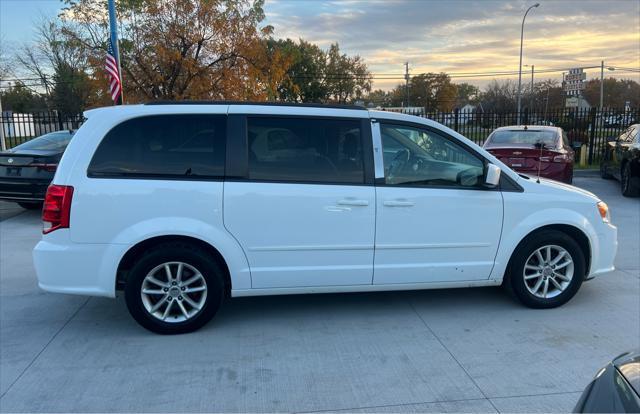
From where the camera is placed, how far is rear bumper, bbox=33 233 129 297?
3.91 m

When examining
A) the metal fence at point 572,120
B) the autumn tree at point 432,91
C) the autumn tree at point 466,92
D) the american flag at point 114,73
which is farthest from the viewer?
the autumn tree at point 466,92

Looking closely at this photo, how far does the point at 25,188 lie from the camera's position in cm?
845

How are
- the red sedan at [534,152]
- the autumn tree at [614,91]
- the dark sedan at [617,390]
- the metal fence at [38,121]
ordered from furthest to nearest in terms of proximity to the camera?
the autumn tree at [614,91] → the metal fence at [38,121] → the red sedan at [534,152] → the dark sedan at [617,390]

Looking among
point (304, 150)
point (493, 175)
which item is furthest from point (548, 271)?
point (304, 150)

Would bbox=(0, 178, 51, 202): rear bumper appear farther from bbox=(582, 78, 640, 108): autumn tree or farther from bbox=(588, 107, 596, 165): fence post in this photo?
bbox=(582, 78, 640, 108): autumn tree

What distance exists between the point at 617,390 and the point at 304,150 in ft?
9.31

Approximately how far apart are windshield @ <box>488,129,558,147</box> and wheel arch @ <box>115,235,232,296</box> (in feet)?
25.4

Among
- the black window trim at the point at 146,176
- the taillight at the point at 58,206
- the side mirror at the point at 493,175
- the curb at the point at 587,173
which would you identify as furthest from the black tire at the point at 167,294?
the curb at the point at 587,173

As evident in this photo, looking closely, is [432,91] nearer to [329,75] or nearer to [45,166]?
[329,75]

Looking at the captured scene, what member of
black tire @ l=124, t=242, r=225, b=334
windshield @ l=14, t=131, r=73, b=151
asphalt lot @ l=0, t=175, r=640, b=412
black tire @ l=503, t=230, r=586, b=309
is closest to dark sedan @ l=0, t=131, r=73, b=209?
windshield @ l=14, t=131, r=73, b=151

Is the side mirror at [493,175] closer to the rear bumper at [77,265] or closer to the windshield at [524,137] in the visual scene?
the rear bumper at [77,265]

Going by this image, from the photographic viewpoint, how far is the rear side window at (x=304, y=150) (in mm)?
4109

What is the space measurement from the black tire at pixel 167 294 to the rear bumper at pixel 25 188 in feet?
18.0

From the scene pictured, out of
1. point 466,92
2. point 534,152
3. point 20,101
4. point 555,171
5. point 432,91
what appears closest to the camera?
point 534,152
